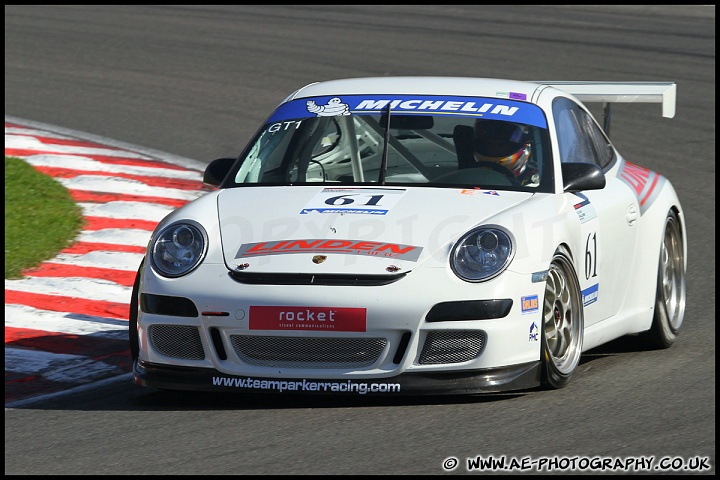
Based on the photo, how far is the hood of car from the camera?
5434 millimetres

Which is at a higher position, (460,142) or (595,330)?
(460,142)

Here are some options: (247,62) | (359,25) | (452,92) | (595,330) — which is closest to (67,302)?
(452,92)

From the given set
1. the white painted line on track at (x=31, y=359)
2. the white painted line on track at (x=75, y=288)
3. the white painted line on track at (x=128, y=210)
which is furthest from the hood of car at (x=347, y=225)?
the white painted line on track at (x=128, y=210)

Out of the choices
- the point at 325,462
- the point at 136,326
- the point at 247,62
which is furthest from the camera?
the point at 247,62

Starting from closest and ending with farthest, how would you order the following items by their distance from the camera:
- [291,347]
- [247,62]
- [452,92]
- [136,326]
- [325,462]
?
[325,462]
[291,347]
[136,326]
[452,92]
[247,62]

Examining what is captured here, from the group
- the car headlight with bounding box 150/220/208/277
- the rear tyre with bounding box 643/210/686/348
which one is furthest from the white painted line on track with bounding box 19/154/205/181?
the car headlight with bounding box 150/220/208/277

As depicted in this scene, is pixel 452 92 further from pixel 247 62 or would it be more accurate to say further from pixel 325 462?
pixel 247 62

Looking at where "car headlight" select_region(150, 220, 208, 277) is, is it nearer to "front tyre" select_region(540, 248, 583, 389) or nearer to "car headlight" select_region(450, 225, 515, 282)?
"car headlight" select_region(450, 225, 515, 282)

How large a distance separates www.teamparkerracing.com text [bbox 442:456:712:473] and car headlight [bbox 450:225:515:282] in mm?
1031

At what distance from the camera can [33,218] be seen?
31.5 ft

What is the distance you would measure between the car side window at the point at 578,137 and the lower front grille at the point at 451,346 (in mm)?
1431

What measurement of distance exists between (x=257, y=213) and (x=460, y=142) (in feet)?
3.71

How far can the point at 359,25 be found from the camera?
19.2 m

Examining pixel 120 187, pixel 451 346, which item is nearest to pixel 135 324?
pixel 451 346
